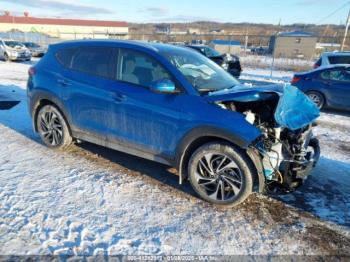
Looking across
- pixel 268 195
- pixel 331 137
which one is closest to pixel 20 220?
pixel 268 195

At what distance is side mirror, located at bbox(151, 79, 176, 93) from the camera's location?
3533 millimetres

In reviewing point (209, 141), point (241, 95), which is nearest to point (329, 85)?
point (241, 95)

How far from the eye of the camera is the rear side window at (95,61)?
4.27m

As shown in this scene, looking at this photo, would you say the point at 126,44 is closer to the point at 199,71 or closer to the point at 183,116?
the point at 199,71

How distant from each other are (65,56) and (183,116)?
8.12ft

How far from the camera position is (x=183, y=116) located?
355cm

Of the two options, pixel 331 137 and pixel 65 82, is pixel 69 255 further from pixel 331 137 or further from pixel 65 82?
pixel 331 137

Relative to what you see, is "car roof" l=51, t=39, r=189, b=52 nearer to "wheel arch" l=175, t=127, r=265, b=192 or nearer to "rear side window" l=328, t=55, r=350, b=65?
"wheel arch" l=175, t=127, r=265, b=192

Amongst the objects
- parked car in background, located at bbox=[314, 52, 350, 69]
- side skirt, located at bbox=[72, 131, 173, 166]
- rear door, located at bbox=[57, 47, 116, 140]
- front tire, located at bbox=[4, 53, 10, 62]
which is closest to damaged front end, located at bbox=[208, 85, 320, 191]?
side skirt, located at bbox=[72, 131, 173, 166]

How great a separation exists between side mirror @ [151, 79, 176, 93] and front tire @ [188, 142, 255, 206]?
0.78m

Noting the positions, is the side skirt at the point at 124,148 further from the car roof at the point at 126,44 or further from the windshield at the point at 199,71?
the car roof at the point at 126,44

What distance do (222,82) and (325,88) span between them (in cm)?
614

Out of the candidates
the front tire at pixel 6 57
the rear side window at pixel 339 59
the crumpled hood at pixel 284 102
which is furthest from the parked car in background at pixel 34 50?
the crumpled hood at pixel 284 102

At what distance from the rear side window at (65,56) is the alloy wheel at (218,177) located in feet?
8.94
